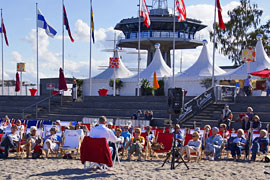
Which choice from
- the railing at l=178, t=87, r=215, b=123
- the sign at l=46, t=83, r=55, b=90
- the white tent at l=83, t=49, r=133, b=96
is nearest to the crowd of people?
the railing at l=178, t=87, r=215, b=123

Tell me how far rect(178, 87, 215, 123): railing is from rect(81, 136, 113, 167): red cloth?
1074 cm

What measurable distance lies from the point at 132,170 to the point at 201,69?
24371mm

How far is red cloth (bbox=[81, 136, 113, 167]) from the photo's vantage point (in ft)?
31.3

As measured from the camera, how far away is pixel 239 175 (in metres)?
9.66

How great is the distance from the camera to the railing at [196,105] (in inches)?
803

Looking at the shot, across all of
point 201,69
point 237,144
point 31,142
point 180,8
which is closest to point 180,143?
point 237,144

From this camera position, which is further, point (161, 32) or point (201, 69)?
point (161, 32)

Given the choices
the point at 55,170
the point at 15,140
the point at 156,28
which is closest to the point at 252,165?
the point at 55,170

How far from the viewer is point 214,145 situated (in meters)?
12.4

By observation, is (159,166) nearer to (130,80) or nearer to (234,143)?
(234,143)

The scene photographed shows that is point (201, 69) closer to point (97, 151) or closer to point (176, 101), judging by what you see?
point (176, 101)

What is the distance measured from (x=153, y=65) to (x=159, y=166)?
27487mm

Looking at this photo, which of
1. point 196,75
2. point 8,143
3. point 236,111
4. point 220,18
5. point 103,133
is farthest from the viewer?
point 196,75

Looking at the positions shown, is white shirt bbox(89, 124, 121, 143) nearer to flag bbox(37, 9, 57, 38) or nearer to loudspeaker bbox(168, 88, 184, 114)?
loudspeaker bbox(168, 88, 184, 114)
